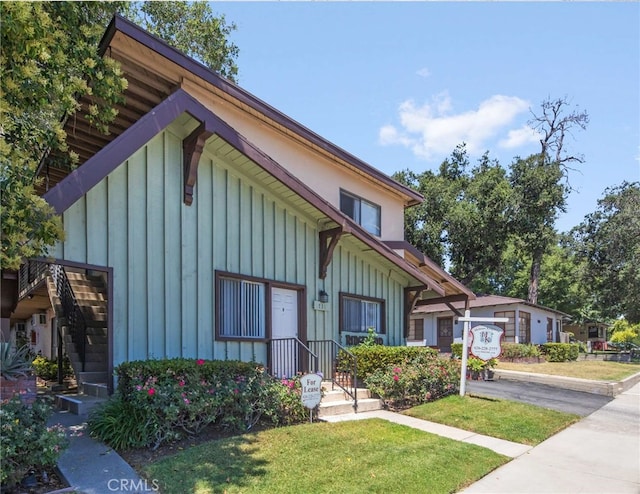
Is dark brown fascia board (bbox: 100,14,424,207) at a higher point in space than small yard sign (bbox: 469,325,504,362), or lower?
higher

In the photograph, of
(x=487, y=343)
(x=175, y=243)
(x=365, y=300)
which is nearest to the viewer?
(x=175, y=243)

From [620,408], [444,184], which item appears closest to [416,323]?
[444,184]

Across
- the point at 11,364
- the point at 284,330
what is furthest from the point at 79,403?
the point at 284,330

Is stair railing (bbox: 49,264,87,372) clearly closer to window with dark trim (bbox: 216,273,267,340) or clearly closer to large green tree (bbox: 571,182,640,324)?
window with dark trim (bbox: 216,273,267,340)

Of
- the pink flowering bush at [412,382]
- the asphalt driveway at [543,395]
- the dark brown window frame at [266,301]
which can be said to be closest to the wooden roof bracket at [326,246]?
the dark brown window frame at [266,301]

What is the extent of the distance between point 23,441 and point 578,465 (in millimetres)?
6928

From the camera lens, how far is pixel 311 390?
24.6ft

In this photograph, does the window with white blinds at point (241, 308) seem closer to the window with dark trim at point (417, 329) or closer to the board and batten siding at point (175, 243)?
the board and batten siding at point (175, 243)

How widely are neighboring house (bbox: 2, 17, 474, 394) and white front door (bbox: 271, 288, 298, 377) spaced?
1.2 inches

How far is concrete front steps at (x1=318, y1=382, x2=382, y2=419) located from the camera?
8383 mm

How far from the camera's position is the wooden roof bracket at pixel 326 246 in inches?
411

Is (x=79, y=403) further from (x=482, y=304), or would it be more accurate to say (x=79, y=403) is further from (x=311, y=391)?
(x=482, y=304)

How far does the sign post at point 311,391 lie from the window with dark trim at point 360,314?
146 inches

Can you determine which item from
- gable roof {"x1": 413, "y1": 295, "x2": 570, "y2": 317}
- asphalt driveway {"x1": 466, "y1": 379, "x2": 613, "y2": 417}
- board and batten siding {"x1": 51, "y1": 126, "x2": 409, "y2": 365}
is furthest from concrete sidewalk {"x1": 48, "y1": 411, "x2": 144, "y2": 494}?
gable roof {"x1": 413, "y1": 295, "x2": 570, "y2": 317}
